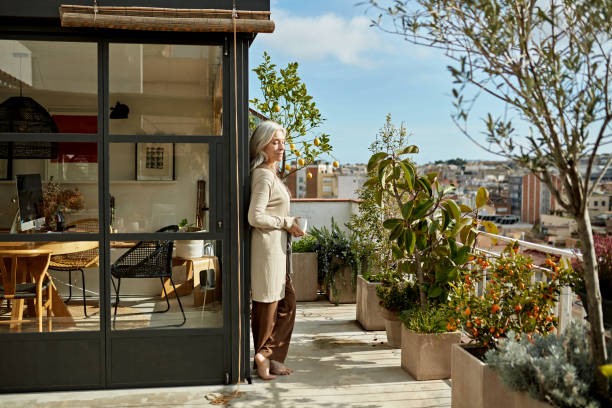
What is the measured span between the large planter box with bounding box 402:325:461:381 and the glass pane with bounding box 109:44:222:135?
5.97ft

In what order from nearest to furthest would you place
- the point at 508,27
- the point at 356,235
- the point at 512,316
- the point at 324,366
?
1. the point at 508,27
2. the point at 512,316
3. the point at 324,366
4. the point at 356,235

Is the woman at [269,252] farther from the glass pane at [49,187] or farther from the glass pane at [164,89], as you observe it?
the glass pane at [49,187]

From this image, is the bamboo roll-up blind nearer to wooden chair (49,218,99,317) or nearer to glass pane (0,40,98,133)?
glass pane (0,40,98,133)

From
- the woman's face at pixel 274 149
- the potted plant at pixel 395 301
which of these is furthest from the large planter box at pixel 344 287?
the woman's face at pixel 274 149

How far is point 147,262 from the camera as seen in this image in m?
3.90

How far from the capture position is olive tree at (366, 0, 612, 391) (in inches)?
91.5

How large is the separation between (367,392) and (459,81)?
2.17 metres

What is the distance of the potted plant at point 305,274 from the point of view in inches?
259

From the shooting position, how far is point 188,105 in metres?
3.91

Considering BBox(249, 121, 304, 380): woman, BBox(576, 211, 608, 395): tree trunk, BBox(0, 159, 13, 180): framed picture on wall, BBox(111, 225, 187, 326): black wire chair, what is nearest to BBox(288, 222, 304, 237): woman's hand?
BBox(249, 121, 304, 380): woman

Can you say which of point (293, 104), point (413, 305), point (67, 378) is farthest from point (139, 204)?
point (293, 104)

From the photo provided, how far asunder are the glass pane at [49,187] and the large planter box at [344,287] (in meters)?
3.08

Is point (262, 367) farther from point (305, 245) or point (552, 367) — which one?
point (305, 245)

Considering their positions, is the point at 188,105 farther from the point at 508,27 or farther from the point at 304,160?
the point at 304,160
